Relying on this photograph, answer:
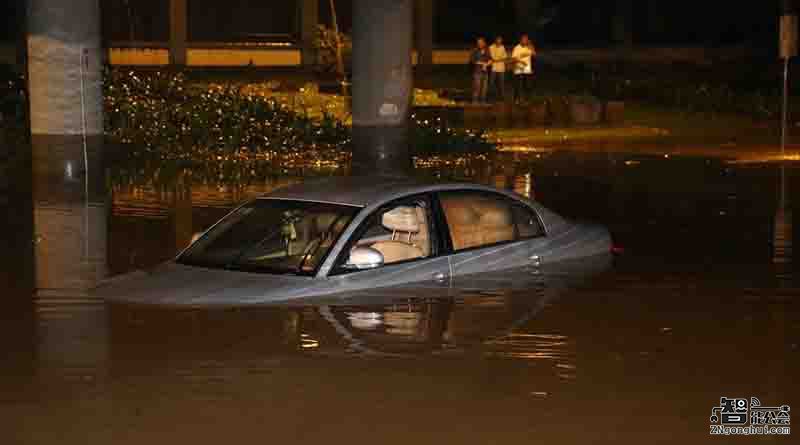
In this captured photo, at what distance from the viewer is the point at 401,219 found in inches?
492

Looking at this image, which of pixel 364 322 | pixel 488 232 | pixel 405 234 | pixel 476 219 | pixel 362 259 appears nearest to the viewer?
pixel 364 322

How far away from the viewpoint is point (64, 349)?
10.7 meters

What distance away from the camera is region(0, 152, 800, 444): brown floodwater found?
28.6 ft

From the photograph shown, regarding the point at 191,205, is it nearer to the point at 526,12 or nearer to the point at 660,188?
the point at 660,188

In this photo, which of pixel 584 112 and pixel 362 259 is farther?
pixel 584 112

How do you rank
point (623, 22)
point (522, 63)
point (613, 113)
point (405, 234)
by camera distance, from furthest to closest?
point (623, 22) < point (522, 63) < point (613, 113) < point (405, 234)

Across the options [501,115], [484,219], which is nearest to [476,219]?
[484,219]

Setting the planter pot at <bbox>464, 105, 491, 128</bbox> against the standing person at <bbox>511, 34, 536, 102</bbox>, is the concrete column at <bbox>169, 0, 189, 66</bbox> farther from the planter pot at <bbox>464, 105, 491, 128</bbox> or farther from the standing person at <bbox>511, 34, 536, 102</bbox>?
the planter pot at <bbox>464, 105, 491, 128</bbox>

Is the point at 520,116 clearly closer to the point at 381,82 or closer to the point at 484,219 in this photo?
the point at 381,82

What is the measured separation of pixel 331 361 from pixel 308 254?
6.57 ft

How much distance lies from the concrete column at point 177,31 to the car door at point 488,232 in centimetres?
3370

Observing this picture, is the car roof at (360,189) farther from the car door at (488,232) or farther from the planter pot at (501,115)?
the planter pot at (501,115)

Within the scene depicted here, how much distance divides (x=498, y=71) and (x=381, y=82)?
34.2 feet

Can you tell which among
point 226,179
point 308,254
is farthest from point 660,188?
point 308,254
